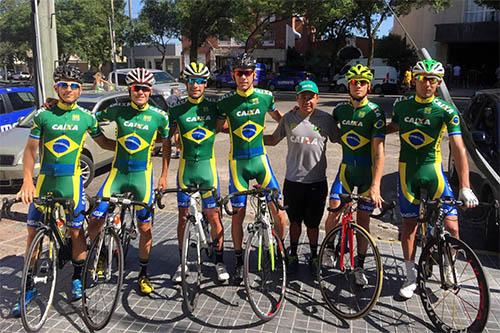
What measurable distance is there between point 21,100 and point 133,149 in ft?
28.0

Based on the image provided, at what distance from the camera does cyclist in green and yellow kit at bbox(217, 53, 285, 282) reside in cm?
432

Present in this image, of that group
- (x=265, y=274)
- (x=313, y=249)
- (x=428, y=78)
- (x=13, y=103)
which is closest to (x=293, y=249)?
(x=313, y=249)

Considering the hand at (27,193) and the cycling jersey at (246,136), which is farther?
the cycling jersey at (246,136)

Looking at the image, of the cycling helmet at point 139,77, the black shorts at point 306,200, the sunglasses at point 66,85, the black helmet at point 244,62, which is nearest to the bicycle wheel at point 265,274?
the black shorts at point 306,200

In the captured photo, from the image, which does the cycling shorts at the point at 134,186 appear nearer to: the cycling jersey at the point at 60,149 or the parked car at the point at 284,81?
the cycling jersey at the point at 60,149

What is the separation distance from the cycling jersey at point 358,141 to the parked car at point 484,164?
105 centimetres

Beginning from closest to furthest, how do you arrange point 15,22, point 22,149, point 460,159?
point 460,159 < point 22,149 < point 15,22

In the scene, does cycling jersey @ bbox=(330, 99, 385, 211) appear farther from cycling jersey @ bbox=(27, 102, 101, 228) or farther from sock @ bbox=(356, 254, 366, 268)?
cycling jersey @ bbox=(27, 102, 101, 228)

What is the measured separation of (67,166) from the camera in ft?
13.1

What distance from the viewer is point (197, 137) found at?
435cm

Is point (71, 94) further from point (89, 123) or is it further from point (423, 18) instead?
point (423, 18)

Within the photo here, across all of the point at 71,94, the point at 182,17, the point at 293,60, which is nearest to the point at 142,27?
the point at 182,17

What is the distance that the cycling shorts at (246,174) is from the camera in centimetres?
440

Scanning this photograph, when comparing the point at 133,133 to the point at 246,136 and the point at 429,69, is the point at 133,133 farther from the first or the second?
the point at 429,69
